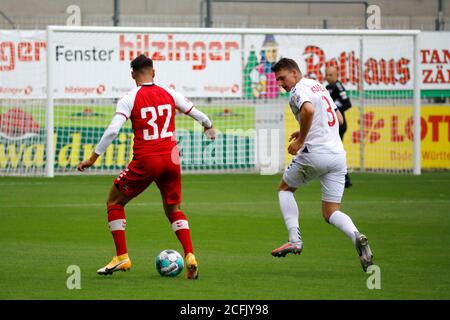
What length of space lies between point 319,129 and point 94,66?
535 inches

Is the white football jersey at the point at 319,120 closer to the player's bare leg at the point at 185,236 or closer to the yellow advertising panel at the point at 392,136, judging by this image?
the player's bare leg at the point at 185,236

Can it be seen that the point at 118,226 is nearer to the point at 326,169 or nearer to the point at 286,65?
the point at 326,169

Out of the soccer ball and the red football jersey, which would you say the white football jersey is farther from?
the soccer ball

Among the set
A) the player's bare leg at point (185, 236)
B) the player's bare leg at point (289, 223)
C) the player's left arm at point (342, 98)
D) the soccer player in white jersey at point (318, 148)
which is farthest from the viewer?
the player's left arm at point (342, 98)

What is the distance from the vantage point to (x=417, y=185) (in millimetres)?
21594

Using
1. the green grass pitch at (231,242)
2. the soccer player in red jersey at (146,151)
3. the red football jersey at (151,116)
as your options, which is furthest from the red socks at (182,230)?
the red football jersey at (151,116)

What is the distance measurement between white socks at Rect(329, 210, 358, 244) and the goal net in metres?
12.7

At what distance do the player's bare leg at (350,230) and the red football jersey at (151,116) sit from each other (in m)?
1.75

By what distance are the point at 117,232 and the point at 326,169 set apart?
2.22m

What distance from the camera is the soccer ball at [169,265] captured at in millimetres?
10250

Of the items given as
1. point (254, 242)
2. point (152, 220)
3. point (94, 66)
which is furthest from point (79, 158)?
point (254, 242)

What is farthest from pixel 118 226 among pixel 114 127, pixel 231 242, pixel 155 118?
pixel 231 242
